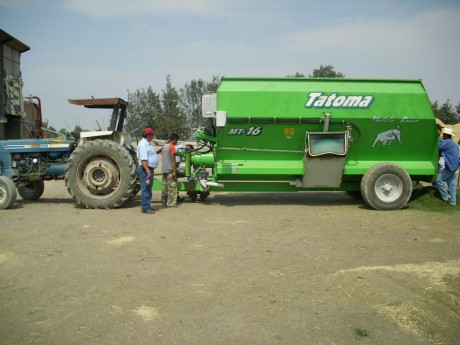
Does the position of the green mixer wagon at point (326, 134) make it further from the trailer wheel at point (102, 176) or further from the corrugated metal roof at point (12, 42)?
the corrugated metal roof at point (12, 42)

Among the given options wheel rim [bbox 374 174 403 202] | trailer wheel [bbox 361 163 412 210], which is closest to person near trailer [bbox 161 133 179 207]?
trailer wheel [bbox 361 163 412 210]

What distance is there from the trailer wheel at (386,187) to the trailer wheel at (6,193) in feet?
24.4

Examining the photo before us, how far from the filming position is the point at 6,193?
8172 millimetres

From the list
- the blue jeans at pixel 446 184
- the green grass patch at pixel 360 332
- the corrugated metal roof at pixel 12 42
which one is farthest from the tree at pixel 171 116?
the green grass patch at pixel 360 332

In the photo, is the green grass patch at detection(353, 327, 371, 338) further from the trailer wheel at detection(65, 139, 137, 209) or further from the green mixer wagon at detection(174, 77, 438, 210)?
the trailer wheel at detection(65, 139, 137, 209)

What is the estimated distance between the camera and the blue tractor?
821 centimetres

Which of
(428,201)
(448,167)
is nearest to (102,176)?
(428,201)

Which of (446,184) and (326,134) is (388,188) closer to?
(446,184)

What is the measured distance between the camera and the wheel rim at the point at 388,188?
8.23 meters

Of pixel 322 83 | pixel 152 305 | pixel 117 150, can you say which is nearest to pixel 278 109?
pixel 322 83

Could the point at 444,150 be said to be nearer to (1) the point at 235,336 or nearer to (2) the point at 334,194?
(2) the point at 334,194

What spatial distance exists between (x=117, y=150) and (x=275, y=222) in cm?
368

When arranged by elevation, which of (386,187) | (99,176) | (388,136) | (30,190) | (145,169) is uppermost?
(388,136)

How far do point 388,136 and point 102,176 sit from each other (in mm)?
6278
